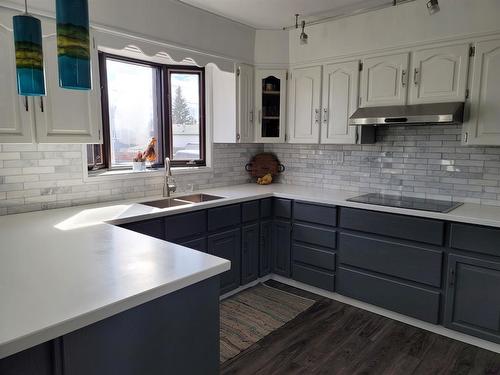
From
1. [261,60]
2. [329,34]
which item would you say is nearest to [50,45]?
[261,60]

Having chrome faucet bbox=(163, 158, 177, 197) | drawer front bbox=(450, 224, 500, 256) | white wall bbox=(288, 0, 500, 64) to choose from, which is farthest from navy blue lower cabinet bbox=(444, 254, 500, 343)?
chrome faucet bbox=(163, 158, 177, 197)

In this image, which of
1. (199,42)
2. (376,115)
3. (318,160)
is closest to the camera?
(376,115)

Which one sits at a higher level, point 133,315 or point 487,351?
point 133,315

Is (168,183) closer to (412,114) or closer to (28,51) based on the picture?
(28,51)

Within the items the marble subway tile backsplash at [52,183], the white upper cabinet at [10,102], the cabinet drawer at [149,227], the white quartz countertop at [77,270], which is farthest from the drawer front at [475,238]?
the white upper cabinet at [10,102]

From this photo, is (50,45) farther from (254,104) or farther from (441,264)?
(441,264)

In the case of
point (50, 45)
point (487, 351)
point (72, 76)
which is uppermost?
point (50, 45)

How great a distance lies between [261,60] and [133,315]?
3133mm

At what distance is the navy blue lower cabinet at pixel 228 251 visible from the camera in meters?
3.07

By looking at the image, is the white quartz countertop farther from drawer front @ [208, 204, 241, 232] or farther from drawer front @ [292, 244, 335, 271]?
drawer front @ [292, 244, 335, 271]

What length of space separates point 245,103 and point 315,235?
5.05 feet

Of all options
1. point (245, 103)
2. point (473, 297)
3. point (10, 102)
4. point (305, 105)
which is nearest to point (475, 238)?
point (473, 297)

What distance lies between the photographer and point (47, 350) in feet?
3.64

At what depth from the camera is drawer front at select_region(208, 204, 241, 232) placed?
302 cm
